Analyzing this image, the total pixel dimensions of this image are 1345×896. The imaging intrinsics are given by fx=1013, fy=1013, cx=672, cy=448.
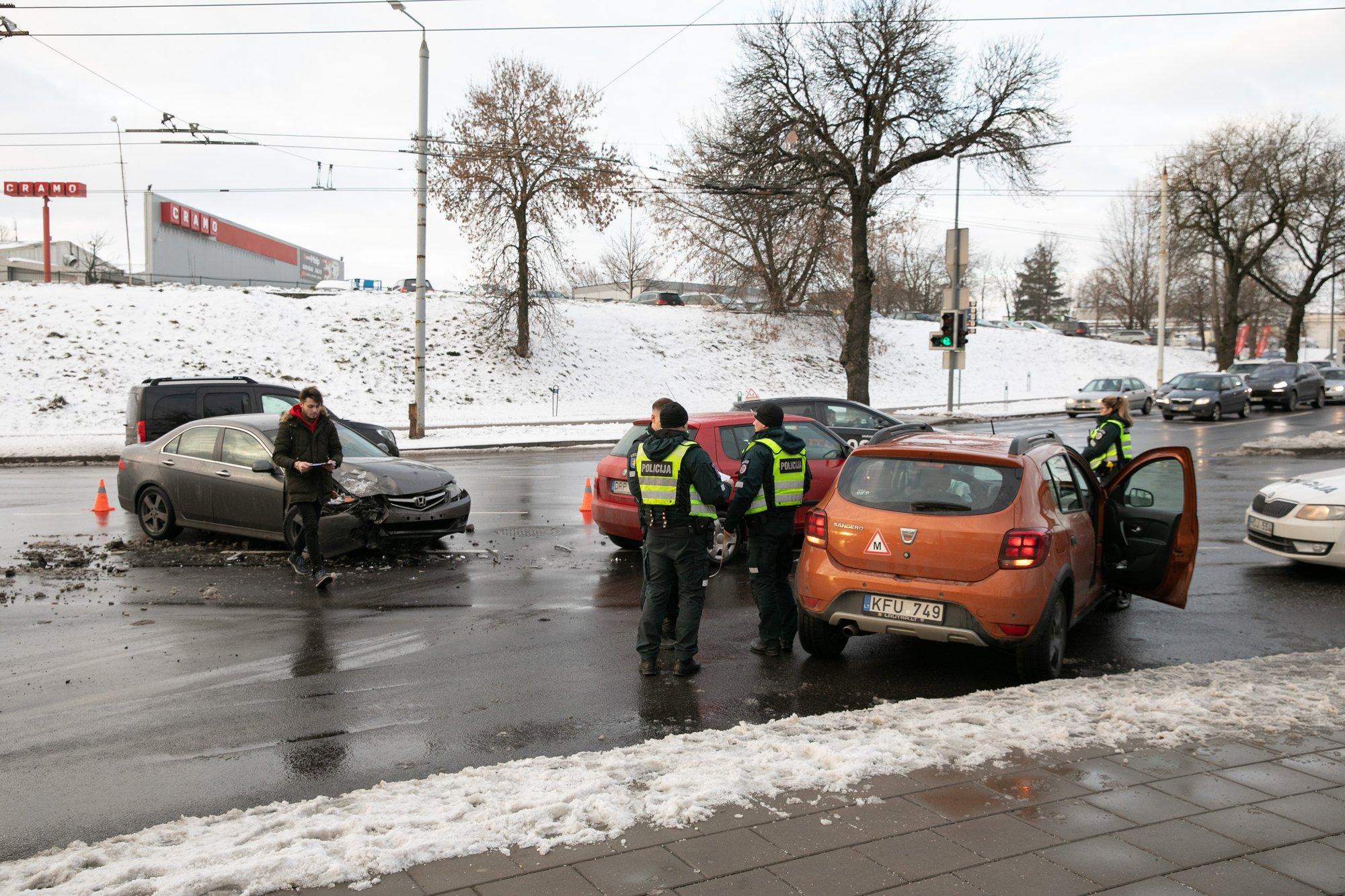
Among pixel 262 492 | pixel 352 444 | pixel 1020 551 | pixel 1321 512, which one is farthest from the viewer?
pixel 352 444

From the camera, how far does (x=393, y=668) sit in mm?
6668

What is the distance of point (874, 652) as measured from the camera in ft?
23.5

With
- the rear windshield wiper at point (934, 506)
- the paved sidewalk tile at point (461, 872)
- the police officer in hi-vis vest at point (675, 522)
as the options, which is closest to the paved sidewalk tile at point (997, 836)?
the paved sidewalk tile at point (461, 872)

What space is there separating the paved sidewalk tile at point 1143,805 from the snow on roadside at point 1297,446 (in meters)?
20.1

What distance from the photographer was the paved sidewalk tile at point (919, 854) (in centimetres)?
364

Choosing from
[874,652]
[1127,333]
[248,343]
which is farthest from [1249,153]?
[874,652]

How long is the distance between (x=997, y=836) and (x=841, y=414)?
12.2 m

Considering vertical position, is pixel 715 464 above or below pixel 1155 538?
above

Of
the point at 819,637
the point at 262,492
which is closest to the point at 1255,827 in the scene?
the point at 819,637

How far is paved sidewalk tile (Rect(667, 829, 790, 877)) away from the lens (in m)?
3.66

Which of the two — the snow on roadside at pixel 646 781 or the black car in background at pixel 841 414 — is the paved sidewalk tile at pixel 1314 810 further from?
the black car in background at pixel 841 414

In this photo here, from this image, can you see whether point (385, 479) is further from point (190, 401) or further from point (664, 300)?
point (664, 300)

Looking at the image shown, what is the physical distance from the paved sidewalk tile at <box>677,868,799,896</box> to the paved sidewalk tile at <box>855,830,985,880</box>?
1.36 ft

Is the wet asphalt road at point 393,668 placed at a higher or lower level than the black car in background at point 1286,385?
lower
